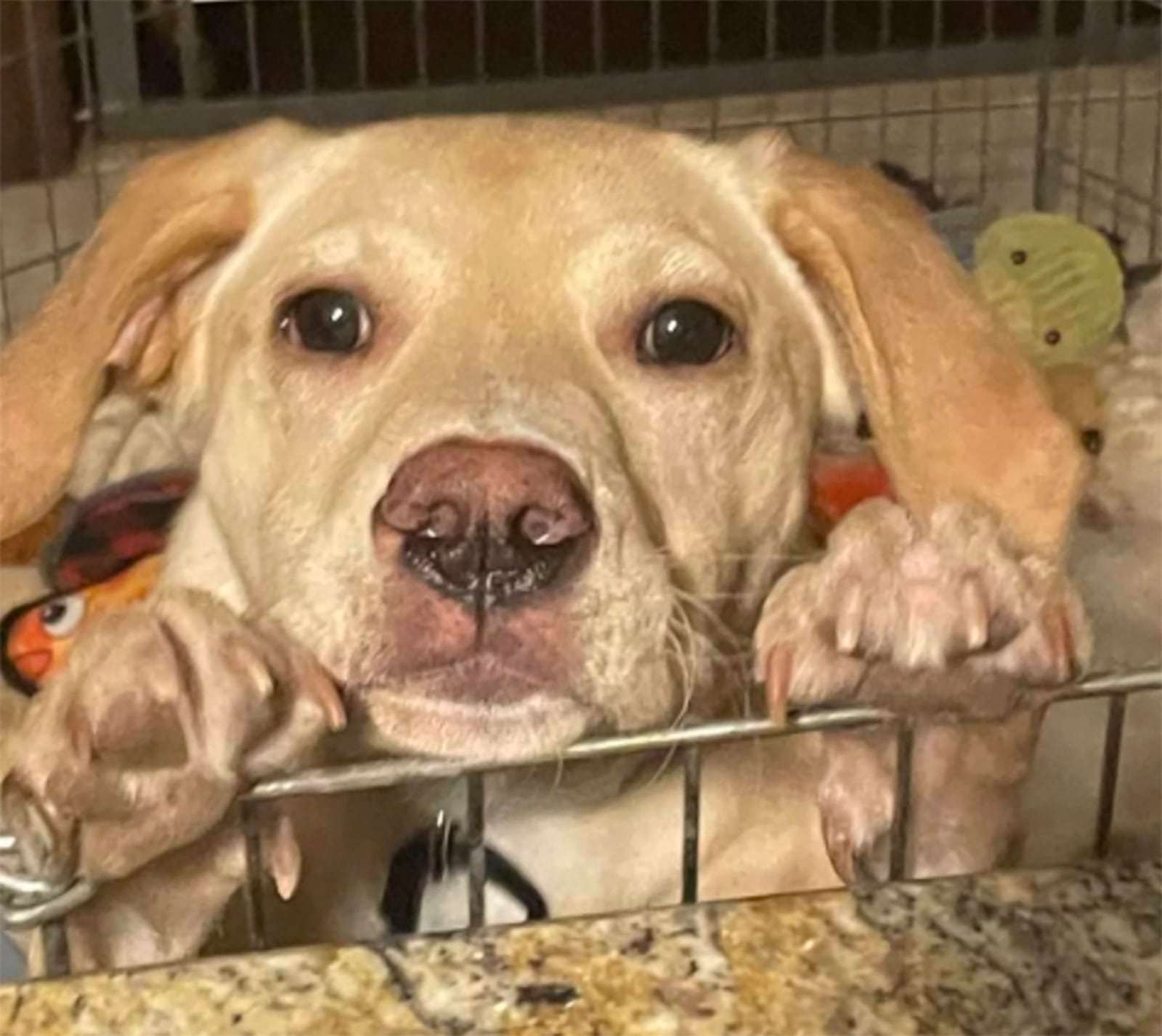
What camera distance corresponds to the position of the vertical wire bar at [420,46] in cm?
297

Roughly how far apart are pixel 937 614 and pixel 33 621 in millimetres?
811

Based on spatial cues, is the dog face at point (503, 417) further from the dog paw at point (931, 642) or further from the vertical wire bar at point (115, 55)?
the vertical wire bar at point (115, 55)

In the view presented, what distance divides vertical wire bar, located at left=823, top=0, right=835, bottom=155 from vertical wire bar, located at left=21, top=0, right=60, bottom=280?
1033mm

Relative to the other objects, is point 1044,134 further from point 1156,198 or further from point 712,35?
point 712,35

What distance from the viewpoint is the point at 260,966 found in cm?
81

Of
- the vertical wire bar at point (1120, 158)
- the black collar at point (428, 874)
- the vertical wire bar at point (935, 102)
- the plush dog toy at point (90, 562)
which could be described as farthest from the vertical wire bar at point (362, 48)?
the black collar at point (428, 874)

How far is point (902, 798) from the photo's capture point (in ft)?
3.08

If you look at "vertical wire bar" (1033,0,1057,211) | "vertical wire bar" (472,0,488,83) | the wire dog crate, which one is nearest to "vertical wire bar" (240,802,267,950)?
the wire dog crate

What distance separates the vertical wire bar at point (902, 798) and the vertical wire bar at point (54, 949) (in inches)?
14.1

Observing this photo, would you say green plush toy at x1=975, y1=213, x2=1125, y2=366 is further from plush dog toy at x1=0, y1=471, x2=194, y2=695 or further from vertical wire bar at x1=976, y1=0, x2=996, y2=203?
plush dog toy at x1=0, y1=471, x2=194, y2=695

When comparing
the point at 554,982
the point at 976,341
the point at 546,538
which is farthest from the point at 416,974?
the point at 976,341

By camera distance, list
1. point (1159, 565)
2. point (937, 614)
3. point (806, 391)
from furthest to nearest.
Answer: point (1159, 565) → point (806, 391) → point (937, 614)

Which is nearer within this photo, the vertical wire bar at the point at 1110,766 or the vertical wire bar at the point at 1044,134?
the vertical wire bar at the point at 1110,766

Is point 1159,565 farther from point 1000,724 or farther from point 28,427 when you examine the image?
point 28,427
